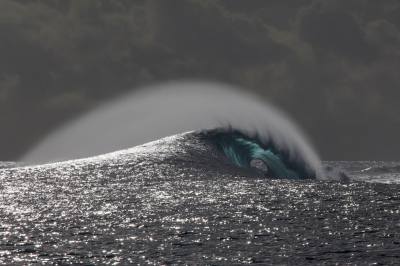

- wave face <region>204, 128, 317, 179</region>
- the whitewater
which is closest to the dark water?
the whitewater

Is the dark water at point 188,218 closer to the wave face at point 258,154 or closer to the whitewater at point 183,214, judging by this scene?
the whitewater at point 183,214

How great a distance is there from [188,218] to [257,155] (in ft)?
180

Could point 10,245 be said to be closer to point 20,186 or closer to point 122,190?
point 122,190

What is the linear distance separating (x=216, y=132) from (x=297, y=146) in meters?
19.3

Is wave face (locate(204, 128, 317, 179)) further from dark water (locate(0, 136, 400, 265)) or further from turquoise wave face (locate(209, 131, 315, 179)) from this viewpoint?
dark water (locate(0, 136, 400, 265))

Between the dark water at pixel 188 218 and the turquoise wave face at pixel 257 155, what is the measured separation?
1750cm

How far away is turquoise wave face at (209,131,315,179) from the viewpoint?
89812mm

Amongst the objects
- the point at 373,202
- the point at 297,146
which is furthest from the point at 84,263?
the point at 297,146

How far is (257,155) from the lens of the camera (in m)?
95.8

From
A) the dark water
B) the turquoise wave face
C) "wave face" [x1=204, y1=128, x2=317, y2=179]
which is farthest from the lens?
"wave face" [x1=204, y1=128, x2=317, y2=179]

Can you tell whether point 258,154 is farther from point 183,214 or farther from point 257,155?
point 183,214

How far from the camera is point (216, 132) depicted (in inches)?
3684

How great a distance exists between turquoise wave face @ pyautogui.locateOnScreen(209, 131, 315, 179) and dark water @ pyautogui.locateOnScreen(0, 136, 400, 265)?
Result: 17.5 meters

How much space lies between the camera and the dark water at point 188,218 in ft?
98.6
